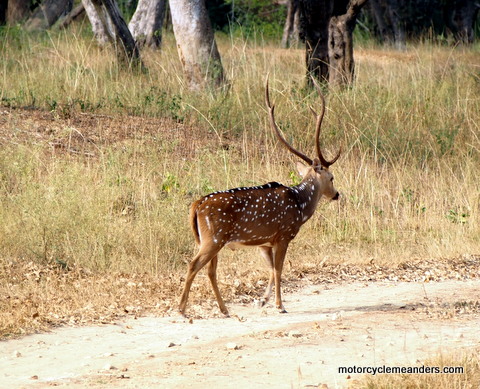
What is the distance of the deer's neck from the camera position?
25.8 feet

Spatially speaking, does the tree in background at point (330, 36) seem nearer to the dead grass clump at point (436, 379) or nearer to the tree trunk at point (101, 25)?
the tree trunk at point (101, 25)

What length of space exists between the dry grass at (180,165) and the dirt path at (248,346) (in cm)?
56

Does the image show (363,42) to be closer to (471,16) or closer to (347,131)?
(471,16)

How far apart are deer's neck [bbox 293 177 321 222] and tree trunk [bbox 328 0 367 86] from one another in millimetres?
7793

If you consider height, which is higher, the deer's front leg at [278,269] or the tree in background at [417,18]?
the deer's front leg at [278,269]

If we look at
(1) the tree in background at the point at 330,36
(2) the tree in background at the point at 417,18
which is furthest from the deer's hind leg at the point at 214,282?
(2) the tree in background at the point at 417,18

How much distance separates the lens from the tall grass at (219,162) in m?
9.02

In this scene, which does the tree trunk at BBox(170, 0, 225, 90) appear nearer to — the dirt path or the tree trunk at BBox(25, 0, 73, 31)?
the tree trunk at BBox(25, 0, 73, 31)

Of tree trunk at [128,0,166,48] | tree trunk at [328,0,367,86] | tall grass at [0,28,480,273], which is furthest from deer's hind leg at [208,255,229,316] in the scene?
tree trunk at [128,0,166,48]

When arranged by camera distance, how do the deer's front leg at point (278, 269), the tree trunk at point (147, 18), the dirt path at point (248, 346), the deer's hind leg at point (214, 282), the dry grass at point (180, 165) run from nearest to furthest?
the dirt path at point (248, 346)
the deer's hind leg at point (214, 282)
the deer's front leg at point (278, 269)
the dry grass at point (180, 165)
the tree trunk at point (147, 18)

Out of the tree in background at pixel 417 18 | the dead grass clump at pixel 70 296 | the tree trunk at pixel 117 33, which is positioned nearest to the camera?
the dead grass clump at pixel 70 296

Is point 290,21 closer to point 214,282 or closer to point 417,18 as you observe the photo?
point 417,18

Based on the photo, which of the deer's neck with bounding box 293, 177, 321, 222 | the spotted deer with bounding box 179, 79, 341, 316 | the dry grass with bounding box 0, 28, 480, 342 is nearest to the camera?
the spotted deer with bounding box 179, 79, 341, 316

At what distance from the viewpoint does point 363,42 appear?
2502 cm
